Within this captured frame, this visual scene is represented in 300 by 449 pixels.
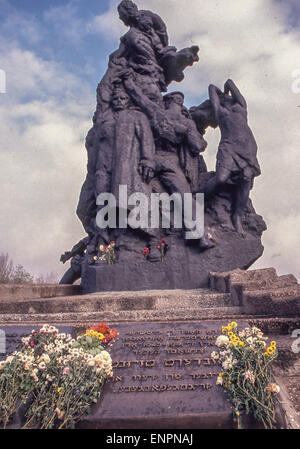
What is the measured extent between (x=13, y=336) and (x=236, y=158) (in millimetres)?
6107

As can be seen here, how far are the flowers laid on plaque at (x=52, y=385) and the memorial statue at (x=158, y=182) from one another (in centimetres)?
503

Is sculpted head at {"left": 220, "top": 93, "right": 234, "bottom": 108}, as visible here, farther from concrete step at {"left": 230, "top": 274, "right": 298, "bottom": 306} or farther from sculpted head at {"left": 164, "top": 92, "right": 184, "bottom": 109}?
concrete step at {"left": 230, "top": 274, "right": 298, "bottom": 306}

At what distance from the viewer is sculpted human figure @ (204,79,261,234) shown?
26.0 ft

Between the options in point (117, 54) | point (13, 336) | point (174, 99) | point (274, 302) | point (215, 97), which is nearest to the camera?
point (13, 336)

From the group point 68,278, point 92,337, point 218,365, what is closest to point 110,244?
point 68,278

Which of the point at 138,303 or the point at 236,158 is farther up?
the point at 236,158

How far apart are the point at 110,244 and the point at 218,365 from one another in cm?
548

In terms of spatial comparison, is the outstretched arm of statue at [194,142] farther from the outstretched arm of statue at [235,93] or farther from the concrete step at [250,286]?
the concrete step at [250,286]

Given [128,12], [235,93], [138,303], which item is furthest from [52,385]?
[128,12]

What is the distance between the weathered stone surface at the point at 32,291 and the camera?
7.61m

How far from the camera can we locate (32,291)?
8.08m

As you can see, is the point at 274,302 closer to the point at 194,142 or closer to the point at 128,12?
the point at 194,142

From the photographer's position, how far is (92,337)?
116 inches
